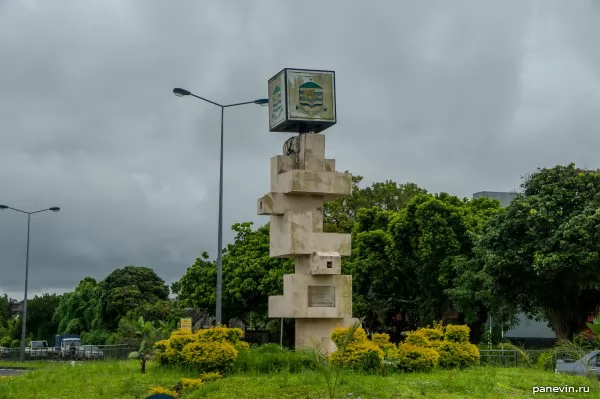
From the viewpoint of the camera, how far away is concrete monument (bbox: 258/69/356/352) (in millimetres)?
23891

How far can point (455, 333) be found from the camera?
21.7 metres

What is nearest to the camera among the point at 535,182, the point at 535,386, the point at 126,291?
the point at 535,386

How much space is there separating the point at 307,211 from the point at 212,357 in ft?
21.4

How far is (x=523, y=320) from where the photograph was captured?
5241 centimetres

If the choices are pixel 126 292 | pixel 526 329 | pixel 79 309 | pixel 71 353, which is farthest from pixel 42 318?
pixel 526 329

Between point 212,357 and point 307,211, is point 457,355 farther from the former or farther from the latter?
point 212,357

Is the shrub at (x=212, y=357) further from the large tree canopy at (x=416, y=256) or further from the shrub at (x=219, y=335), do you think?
the large tree canopy at (x=416, y=256)

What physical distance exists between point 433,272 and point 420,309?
281 centimetres

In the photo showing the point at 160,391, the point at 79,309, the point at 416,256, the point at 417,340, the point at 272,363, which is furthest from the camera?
the point at 79,309

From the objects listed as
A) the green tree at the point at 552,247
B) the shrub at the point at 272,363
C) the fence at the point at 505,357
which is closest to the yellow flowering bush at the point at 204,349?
the shrub at the point at 272,363

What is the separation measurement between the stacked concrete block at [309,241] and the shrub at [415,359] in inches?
170

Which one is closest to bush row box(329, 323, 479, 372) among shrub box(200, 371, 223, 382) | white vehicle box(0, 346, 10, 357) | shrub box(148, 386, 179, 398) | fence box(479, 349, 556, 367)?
shrub box(200, 371, 223, 382)

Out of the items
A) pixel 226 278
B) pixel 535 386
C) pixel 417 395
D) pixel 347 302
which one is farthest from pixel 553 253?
pixel 226 278

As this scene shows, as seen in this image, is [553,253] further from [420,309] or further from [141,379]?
[141,379]
